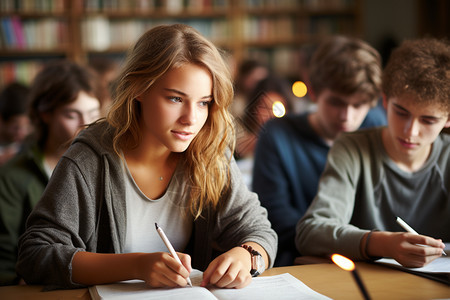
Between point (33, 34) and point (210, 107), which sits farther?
point (33, 34)

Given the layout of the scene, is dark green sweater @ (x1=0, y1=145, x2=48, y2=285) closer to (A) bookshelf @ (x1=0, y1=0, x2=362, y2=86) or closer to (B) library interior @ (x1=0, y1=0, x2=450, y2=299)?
(B) library interior @ (x1=0, y1=0, x2=450, y2=299)

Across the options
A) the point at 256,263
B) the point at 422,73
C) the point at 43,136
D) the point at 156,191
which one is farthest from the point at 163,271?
the point at 43,136

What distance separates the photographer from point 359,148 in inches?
58.7

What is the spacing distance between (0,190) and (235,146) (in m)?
0.89

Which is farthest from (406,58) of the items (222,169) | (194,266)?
(194,266)

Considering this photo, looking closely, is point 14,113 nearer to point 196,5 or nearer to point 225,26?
point 196,5

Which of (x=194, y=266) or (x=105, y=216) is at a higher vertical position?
(x=105, y=216)

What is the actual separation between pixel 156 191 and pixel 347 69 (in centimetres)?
97

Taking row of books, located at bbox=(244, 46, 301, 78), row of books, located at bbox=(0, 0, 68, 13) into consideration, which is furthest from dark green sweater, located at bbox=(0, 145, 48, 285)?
row of books, located at bbox=(244, 46, 301, 78)

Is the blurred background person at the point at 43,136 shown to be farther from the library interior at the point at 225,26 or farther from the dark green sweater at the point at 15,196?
the library interior at the point at 225,26

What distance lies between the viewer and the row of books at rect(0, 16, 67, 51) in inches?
190

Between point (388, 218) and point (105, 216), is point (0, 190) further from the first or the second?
point (388, 218)

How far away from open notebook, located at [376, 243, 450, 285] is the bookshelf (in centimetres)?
401

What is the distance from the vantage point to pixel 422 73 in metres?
1.32
